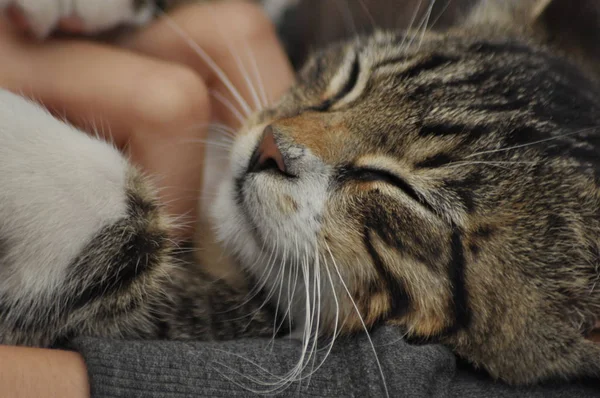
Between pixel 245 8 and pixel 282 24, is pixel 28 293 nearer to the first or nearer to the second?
pixel 245 8

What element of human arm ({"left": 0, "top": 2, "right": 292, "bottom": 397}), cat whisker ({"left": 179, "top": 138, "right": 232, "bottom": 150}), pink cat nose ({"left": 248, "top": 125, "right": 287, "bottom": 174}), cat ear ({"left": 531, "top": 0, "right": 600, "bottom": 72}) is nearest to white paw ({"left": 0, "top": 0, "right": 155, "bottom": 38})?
→ human arm ({"left": 0, "top": 2, "right": 292, "bottom": 397})

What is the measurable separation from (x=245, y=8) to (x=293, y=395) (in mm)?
997

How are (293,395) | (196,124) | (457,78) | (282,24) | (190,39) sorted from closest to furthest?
1. (293,395)
2. (457,78)
3. (196,124)
4. (190,39)
5. (282,24)

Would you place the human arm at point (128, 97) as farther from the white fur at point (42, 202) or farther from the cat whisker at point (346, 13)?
the cat whisker at point (346, 13)

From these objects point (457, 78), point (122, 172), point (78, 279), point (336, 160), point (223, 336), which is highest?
point (457, 78)

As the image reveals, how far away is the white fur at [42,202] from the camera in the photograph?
33.5 inches

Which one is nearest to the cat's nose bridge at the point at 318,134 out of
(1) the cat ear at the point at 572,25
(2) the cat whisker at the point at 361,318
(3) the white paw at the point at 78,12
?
(2) the cat whisker at the point at 361,318

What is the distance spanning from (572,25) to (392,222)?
26.5 inches

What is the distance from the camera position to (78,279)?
2.90 ft

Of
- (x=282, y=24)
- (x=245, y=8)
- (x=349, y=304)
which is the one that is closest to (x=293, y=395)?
(x=349, y=304)

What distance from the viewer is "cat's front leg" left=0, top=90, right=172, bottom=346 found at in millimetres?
855

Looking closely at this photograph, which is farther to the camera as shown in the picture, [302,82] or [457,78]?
[302,82]

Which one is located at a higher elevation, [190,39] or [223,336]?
[190,39]

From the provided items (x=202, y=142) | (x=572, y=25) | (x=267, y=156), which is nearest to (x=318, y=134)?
(x=267, y=156)
